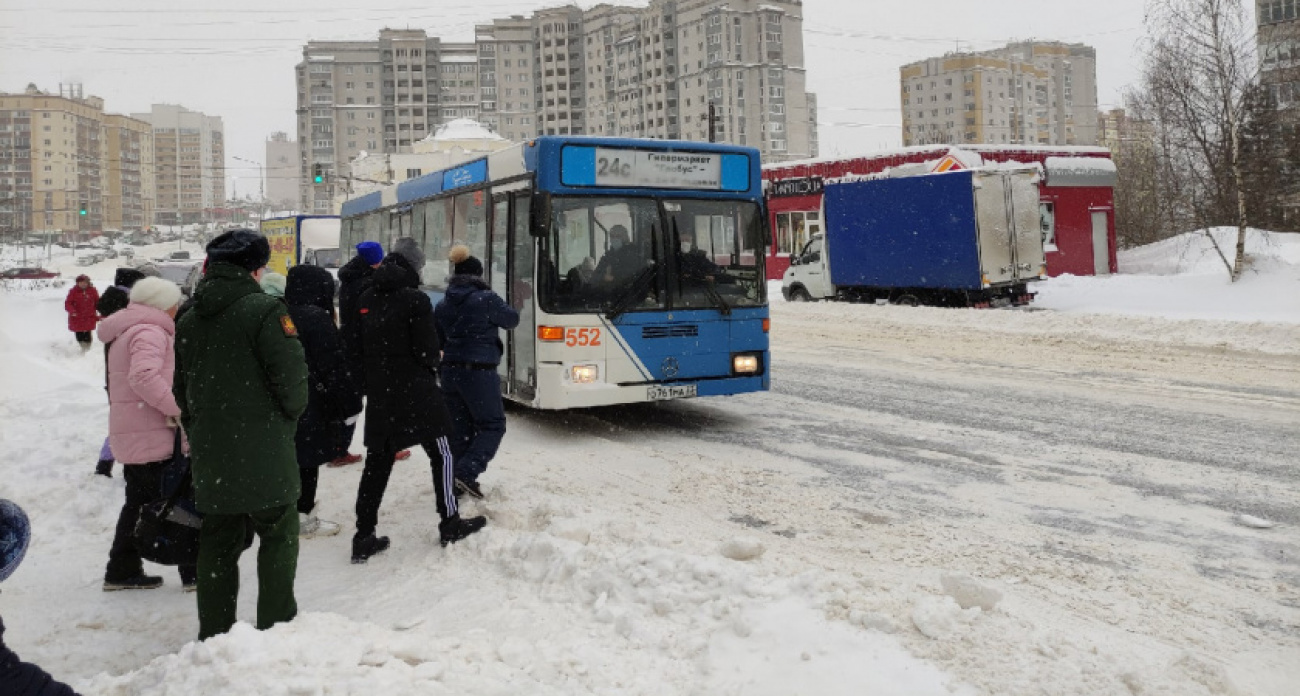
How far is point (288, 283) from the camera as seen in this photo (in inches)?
248

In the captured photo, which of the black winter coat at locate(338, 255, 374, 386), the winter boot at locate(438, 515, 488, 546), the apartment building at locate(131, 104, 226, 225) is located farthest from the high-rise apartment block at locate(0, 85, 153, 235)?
the winter boot at locate(438, 515, 488, 546)

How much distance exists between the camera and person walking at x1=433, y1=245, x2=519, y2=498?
6512mm

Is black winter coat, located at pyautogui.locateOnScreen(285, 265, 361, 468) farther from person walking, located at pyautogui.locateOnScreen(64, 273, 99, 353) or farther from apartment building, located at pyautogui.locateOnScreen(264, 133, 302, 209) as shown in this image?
apartment building, located at pyautogui.locateOnScreen(264, 133, 302, 209)

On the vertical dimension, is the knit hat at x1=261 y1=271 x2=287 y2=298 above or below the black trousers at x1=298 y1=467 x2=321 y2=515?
above

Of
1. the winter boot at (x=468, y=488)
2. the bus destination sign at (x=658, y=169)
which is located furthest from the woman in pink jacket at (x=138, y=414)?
the bus destination sign at (x=658, y=169)

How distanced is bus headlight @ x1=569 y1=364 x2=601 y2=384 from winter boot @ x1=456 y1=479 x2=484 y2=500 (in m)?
2.46

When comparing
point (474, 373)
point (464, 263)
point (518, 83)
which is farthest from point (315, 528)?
point (518, 83)

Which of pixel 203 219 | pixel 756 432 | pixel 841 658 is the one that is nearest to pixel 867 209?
pixel 756 432

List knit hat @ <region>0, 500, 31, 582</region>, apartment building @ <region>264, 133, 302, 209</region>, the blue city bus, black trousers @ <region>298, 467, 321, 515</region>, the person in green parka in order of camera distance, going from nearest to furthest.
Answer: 1. knit hat @ <region>0, 500, 31, 582</region>
2. the person in green parka
3. black trousers @ <region>298, 467, 321, 515</region>
4. the blue city bus
5. apartment building @ <region>264, 133, 302, 209</region>

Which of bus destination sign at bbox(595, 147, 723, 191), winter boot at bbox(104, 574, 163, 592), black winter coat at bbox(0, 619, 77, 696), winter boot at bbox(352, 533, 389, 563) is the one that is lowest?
winter boot at bbox(104, 574, 163, 592)

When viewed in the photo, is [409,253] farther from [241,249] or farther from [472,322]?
[241,249]

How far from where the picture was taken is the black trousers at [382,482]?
5613 mm

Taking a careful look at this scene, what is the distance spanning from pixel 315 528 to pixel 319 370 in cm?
103

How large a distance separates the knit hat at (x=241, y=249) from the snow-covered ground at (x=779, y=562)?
1559 mm
